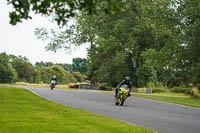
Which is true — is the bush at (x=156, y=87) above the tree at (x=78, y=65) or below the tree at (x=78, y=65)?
below

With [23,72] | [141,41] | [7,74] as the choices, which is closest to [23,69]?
[23,72]

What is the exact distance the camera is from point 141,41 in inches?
2152

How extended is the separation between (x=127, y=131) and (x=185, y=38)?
25.3 meters

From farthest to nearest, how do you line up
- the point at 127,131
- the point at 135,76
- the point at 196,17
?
the point at 135,76 → the point at 196,17 → the point at 127,131

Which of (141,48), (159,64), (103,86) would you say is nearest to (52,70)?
(103,86)

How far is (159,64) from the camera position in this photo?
3822 cm

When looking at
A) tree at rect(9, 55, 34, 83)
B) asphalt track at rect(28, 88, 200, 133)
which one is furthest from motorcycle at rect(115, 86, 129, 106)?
tree at rect(9, 55, 34, 83)

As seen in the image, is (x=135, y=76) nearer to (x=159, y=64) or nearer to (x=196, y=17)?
(x=159, y=64)

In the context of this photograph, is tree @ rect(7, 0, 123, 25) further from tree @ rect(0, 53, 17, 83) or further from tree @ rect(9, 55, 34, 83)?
tree @ rect(9, 55, 34, 83)

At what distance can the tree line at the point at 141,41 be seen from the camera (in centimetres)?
3569

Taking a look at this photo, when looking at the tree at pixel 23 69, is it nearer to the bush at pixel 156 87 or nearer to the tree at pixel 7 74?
the tree at pixel 7 74

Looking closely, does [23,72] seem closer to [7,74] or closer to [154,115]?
[7,74]

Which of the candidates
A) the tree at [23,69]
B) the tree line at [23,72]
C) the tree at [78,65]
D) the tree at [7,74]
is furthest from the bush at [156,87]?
the tree at [78,65]

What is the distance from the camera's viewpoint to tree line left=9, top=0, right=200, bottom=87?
117 ft
